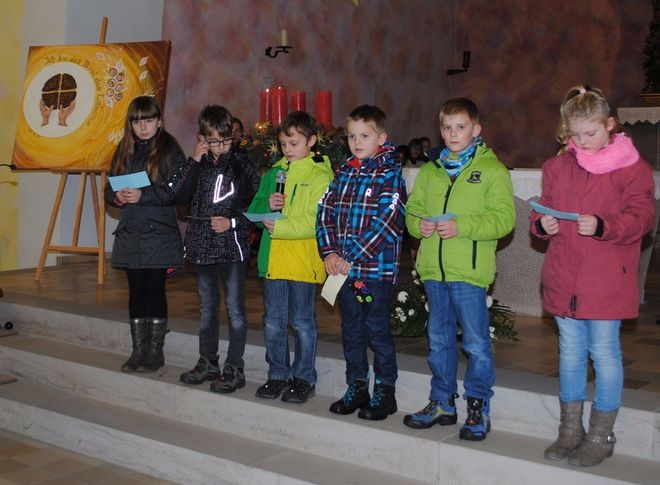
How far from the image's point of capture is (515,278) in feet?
16.8

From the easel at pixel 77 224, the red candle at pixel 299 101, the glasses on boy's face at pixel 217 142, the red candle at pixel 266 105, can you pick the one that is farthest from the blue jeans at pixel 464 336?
the easel at pixel 77 224

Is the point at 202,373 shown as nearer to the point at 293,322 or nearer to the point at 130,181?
the point at 293,322

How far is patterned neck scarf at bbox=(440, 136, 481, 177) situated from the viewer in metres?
3.20

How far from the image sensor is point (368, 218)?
131 inches

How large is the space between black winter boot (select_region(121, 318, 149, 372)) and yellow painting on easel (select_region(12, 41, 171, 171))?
7.70 ft

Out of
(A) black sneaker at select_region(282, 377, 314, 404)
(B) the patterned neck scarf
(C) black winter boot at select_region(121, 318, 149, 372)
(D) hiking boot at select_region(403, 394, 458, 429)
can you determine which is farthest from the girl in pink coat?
(C) black winter boot at select_region(121, 318, 149, 372)

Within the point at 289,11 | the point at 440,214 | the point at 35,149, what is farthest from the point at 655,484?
the point at 289,11

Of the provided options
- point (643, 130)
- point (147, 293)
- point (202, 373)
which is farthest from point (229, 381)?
point (643, 130)

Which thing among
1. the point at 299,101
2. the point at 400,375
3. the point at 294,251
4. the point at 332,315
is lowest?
the point at 400,375

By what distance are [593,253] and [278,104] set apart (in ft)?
10.3

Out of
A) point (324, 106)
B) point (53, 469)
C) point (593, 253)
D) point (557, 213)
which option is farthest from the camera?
point (324, 106)

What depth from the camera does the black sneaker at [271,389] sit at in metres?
3.77

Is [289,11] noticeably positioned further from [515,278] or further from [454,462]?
[454,462]

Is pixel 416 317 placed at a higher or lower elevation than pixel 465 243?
lower
